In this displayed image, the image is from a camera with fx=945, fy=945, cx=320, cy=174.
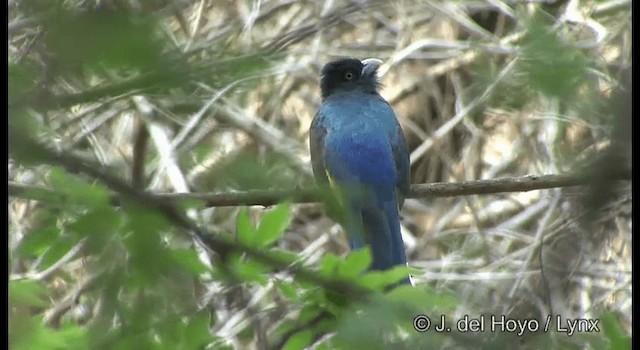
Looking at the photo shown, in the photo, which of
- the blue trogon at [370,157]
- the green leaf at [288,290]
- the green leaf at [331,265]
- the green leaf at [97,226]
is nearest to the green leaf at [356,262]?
the green leaf at [331,265]

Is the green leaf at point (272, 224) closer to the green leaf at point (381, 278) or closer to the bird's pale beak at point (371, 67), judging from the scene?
the green leaf at point (381, 278)

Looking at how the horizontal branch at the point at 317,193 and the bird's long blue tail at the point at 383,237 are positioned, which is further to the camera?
the bird's long blue tail at the point at 383,237

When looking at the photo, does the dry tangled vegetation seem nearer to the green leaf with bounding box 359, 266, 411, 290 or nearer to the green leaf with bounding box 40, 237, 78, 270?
the green leaf with bounding box 359, 266, 411, 290

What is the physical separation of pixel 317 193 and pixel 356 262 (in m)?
0.47

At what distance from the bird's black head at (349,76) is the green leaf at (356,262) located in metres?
3.45

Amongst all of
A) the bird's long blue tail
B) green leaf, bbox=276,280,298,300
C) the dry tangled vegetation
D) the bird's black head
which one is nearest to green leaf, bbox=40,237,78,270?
green leaf, bbox=276,280,298,300

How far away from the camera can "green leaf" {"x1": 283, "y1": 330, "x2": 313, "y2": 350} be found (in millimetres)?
2142

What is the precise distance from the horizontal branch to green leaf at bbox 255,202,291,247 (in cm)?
10

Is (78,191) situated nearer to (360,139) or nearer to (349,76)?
(360,139)

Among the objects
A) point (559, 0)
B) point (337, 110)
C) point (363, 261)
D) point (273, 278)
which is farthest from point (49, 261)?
point (559, 0)

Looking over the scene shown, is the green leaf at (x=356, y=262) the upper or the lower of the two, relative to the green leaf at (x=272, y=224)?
lower

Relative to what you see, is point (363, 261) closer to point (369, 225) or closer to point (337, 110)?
point (369, 225)

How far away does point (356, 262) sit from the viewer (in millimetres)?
1797

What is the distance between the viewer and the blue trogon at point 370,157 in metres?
3.97
